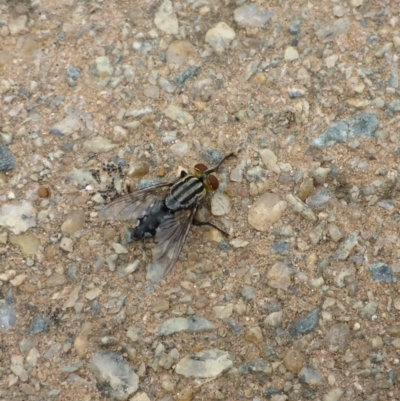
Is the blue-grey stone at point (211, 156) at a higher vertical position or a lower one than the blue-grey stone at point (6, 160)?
lower

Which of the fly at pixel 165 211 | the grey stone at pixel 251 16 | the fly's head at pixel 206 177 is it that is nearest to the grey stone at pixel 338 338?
the fly at pixel 165 211

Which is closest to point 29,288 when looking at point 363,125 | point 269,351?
point 269,351

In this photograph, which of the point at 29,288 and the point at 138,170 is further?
the point at 138,170

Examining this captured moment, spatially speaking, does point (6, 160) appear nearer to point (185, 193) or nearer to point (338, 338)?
point (185, 193)

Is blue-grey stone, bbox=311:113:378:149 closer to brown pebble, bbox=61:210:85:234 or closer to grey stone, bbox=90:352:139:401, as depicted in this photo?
brown pebble, bbox=61:210:85:234

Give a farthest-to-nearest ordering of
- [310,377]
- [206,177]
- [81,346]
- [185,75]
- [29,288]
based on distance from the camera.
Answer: [185,75]
[206,177]
[29,288]
[81,346]
[310,377]

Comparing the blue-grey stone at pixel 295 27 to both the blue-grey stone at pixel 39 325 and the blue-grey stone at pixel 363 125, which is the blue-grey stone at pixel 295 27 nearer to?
the blue-grey stone at pixel 363 125

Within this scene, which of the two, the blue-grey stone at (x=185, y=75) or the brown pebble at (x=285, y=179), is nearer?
the brown pebble at (x=285, y=179)

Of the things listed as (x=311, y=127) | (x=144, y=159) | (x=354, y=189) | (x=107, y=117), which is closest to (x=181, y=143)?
(x=144, y=159)
